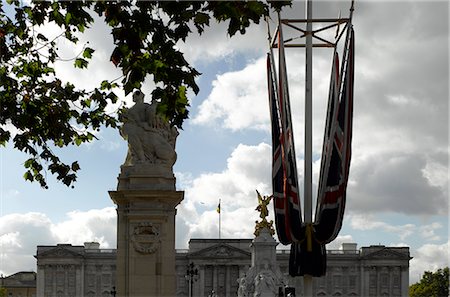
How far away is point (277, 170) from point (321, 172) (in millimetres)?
1038

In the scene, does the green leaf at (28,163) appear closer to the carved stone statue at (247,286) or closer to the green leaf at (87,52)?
the green leaf at (87,52)

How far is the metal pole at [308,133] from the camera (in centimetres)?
2194

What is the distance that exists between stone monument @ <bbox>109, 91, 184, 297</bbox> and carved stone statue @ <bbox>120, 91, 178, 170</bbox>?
2 centimetres

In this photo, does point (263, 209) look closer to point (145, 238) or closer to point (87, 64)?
point (145, 238)

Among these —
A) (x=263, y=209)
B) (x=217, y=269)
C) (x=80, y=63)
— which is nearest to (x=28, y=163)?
(x=80, y=63)

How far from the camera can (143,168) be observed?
23000mm

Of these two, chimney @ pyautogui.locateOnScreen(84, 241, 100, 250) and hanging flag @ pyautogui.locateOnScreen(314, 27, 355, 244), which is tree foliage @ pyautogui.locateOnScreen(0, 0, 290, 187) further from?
chimney @ pyautogui.locateOnScreen(84, 241, 100, 250)

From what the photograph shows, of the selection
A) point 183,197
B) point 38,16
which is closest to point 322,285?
point 183,197

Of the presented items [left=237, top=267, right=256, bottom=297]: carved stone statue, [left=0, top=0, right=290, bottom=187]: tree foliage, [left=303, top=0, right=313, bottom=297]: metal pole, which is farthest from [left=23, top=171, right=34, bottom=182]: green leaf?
[left=237, top=267, right=256, bottom=297]: carved stone statue

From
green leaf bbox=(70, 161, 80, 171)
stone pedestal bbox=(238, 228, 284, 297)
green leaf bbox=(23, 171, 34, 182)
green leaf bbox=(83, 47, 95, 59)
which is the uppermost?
green leaf bbox=(83, 47, 95, 59)

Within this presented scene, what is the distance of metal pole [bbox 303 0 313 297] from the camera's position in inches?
864

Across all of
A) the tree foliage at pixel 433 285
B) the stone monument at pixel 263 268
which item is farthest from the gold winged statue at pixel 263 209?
the tree foliage at pixel 433 285

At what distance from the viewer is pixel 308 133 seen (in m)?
22.5

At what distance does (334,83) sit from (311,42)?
1177 millimetres
